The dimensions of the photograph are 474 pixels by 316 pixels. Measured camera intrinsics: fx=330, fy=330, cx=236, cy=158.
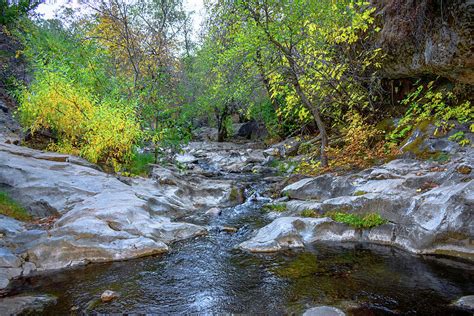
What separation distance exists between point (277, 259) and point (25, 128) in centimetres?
1084

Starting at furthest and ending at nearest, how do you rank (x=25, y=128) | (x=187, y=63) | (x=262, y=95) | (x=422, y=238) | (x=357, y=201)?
(x=187, y=63)
(x=262, y=95)
(x=25, y=128)
(x=357, y=201)
(x=422, y=238)

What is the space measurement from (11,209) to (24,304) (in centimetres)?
404

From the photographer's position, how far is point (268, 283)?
5668 millimetres

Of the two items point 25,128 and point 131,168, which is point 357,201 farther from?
point 25,128

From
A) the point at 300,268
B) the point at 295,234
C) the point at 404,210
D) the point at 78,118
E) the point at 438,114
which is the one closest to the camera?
the point at 300,268

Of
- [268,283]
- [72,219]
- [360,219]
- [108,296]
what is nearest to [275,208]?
[360,219]

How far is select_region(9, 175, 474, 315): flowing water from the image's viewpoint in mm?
4855

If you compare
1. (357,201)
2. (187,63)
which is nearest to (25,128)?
(357,201)

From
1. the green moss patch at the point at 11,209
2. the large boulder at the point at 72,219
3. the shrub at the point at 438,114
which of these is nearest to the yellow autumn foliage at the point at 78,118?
the large boulder at the point at 72,219

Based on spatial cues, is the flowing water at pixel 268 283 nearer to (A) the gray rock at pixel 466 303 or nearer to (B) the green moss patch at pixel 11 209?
(A) the gray rock at pixel 466 303

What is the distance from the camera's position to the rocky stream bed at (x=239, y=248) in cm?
505

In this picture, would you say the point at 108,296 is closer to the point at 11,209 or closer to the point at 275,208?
the point at 11,209

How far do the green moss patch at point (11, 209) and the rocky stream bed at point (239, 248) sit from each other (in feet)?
0.62

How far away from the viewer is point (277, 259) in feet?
22.3
